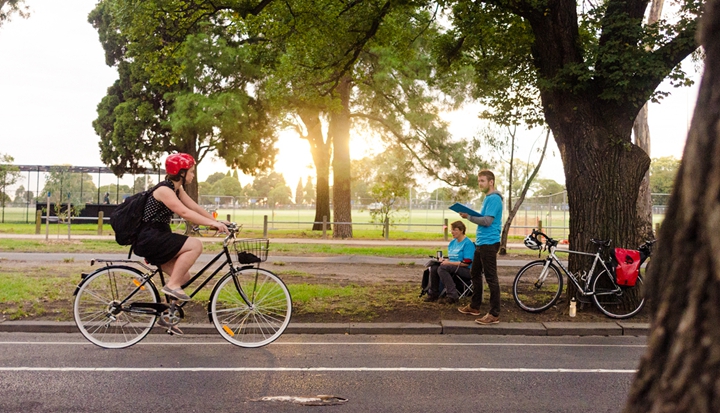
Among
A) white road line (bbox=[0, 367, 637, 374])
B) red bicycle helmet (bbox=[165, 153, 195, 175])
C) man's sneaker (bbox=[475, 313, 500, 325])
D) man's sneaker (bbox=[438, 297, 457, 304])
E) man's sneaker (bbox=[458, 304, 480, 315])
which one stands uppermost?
red bicycle helmet (bbox=[165, 153, 195, 175])

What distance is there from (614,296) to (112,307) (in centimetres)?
652

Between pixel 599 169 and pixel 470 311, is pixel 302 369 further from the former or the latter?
pixel 599 169

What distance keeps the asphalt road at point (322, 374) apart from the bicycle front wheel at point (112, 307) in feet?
0.63

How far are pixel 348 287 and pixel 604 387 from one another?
5696 mm

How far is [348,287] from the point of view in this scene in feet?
34.6

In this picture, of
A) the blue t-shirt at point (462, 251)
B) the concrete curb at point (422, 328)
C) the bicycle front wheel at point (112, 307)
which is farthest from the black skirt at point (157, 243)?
the blue t-shirt at point (462, 251)

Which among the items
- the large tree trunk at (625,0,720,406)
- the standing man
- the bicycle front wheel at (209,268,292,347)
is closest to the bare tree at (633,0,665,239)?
the standing man

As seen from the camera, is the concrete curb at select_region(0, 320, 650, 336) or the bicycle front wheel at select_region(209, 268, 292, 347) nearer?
the bicycle front wheel at select_region(209, 268, 292, 347)

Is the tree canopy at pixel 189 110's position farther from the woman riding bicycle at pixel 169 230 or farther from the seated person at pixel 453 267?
the woman riding bicycle at pixel 169 230

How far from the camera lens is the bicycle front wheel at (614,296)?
8695 mm

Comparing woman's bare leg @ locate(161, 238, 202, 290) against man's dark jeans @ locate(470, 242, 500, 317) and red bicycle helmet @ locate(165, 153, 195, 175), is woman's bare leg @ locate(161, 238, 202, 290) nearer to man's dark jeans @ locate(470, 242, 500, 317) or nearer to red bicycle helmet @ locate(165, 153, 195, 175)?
red bicycle helmet @ locate(165, 153, 195, 175)

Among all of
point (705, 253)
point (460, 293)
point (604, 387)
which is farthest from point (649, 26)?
point (705, 253)

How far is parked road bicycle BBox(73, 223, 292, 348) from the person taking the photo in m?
6.38

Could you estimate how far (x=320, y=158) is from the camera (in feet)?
105
